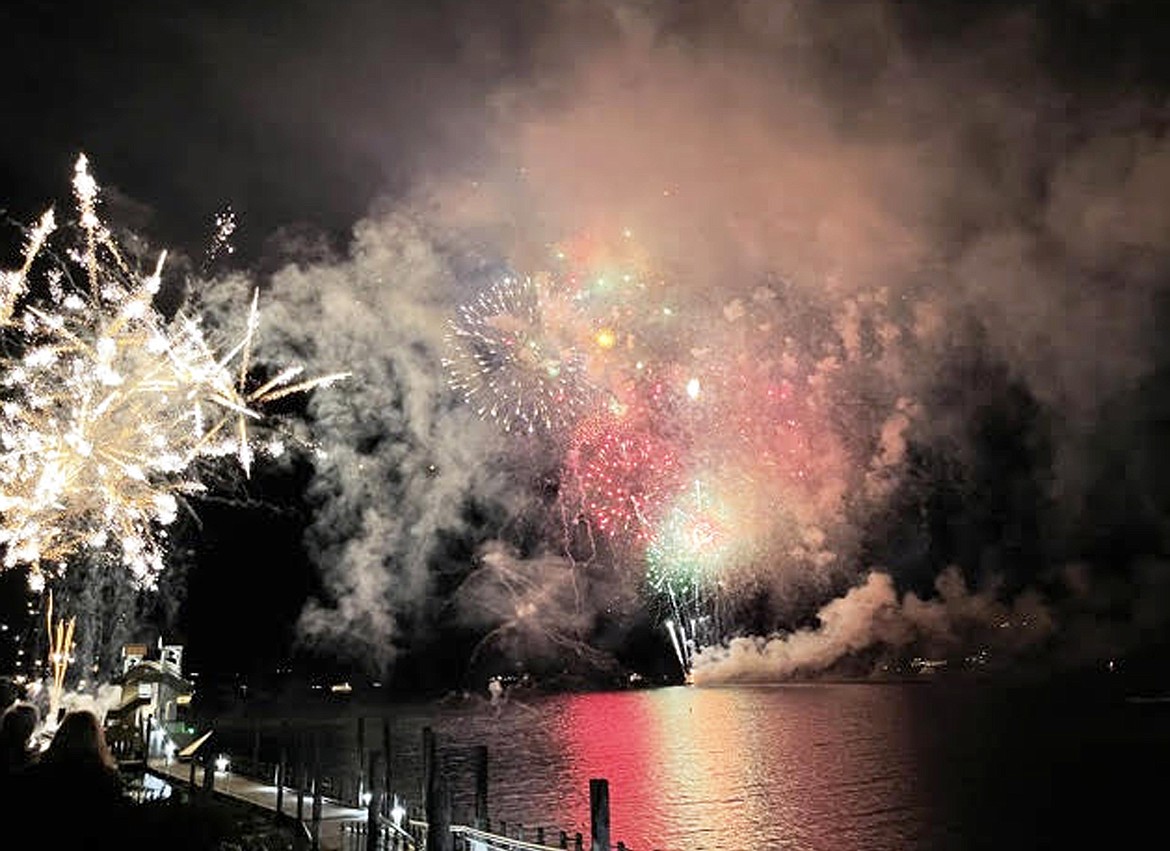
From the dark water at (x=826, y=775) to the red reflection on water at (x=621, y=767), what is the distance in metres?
Answer: 0.17

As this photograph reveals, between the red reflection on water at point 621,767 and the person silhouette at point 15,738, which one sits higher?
the person silhouette at point 15,738

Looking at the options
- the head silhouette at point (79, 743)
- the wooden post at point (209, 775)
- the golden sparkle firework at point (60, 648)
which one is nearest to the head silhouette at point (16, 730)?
the head silhouette at point (79, 743)

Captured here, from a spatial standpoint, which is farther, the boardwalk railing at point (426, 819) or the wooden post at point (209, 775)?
the wooden post at point (209, 775)

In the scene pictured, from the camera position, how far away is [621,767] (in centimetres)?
5219

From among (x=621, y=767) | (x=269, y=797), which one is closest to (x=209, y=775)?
(x=269, y=797)

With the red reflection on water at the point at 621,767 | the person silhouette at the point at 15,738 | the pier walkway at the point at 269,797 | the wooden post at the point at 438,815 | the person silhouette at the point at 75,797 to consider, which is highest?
the person silhouette at the point at 15,738

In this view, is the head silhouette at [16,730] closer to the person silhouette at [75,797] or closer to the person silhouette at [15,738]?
the person silhouette at [15,738]

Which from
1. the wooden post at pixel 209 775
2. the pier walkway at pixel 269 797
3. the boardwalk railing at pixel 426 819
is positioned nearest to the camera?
the boardwalk railing at pixel 426 819

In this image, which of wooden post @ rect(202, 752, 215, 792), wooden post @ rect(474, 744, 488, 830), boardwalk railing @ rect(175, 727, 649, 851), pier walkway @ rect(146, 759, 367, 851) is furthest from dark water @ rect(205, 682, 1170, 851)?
wooden post @ rect(202, 752, 215, 792)

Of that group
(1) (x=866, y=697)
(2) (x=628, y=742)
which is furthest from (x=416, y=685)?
(2) (x=628, y=742)

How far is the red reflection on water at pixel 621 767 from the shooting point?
3419 centimetres

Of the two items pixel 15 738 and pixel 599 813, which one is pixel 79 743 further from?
pixel 599 813

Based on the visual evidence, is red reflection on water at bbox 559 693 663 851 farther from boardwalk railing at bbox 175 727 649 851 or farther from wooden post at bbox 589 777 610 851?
wooden post at bbox 589 777 610 851

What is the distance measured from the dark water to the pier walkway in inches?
110
